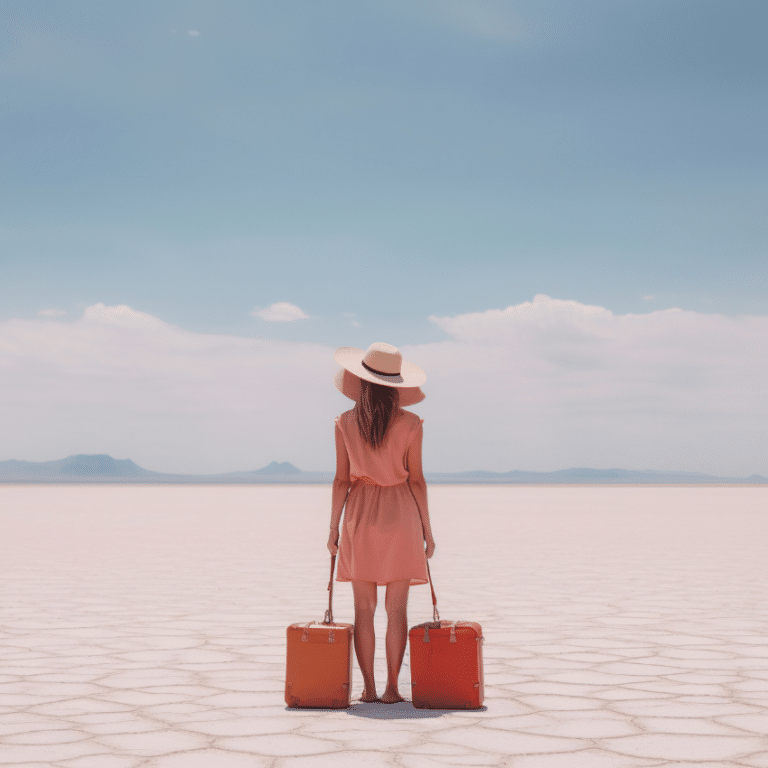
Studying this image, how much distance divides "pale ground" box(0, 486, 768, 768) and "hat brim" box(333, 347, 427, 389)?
153cm

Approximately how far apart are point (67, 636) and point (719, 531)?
1343 centimetres

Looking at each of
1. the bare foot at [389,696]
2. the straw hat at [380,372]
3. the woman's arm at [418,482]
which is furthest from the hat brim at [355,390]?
the bare foot at [389,696]

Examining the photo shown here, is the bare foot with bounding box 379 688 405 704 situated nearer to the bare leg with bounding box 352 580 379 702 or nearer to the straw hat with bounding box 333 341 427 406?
the bare leg with bounding box 352 580 379 702

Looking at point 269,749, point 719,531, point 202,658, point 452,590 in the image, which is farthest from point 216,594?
point 719,531

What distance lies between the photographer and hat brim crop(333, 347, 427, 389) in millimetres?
4422

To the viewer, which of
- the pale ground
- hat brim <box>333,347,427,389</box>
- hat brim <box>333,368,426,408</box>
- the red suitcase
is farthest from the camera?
hat brim <box>333,368,426,408</box>

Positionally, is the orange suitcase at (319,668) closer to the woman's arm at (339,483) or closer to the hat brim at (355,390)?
the woman's arm at (339,483)

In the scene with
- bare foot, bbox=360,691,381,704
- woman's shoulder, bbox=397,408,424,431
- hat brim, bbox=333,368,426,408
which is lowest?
bare foot, bbox=360,691,381,704

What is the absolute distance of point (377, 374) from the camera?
452 centimetres

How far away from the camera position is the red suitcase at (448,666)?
169 inches

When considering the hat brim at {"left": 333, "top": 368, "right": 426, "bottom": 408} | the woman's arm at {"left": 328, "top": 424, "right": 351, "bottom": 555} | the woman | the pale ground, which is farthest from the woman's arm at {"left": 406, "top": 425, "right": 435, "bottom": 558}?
the pale ground

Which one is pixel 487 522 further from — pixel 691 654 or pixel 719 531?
pixel 691 654

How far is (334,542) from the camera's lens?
447cm

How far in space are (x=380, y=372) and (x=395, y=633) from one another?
1267 millimetres
